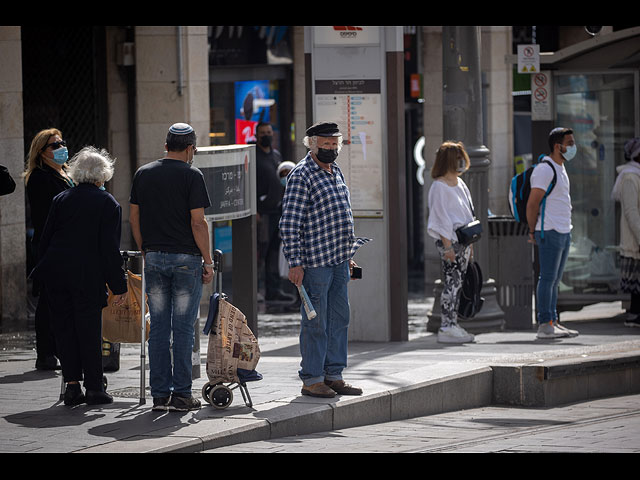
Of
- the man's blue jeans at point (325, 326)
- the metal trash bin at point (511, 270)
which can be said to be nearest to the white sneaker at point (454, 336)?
the metal trash bin at point (511, 270)

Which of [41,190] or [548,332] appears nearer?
[41,190]

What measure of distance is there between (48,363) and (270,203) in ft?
18.9

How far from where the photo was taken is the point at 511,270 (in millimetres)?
12625

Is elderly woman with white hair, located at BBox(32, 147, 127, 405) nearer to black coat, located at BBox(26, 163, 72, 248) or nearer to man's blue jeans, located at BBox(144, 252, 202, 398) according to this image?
man's blue jeans, located at BBox(144, 252, 202, 398)

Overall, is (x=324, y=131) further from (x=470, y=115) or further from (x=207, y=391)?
(x=470, y=115)

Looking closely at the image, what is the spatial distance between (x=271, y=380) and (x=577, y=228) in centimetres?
597

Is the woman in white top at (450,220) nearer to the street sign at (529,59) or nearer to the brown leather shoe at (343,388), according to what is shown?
the street sign at (529,59)

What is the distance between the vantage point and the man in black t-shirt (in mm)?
7637

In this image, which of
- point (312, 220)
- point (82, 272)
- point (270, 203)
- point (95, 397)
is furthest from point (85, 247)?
point (270, 203)

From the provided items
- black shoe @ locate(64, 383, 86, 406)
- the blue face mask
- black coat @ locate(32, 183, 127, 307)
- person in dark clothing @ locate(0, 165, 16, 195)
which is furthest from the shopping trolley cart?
person in dark clothing @ locate(0, 165, 16, 195)

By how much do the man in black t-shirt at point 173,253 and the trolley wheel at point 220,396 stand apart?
0.35 ft

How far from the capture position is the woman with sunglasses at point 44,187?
9.34 m
